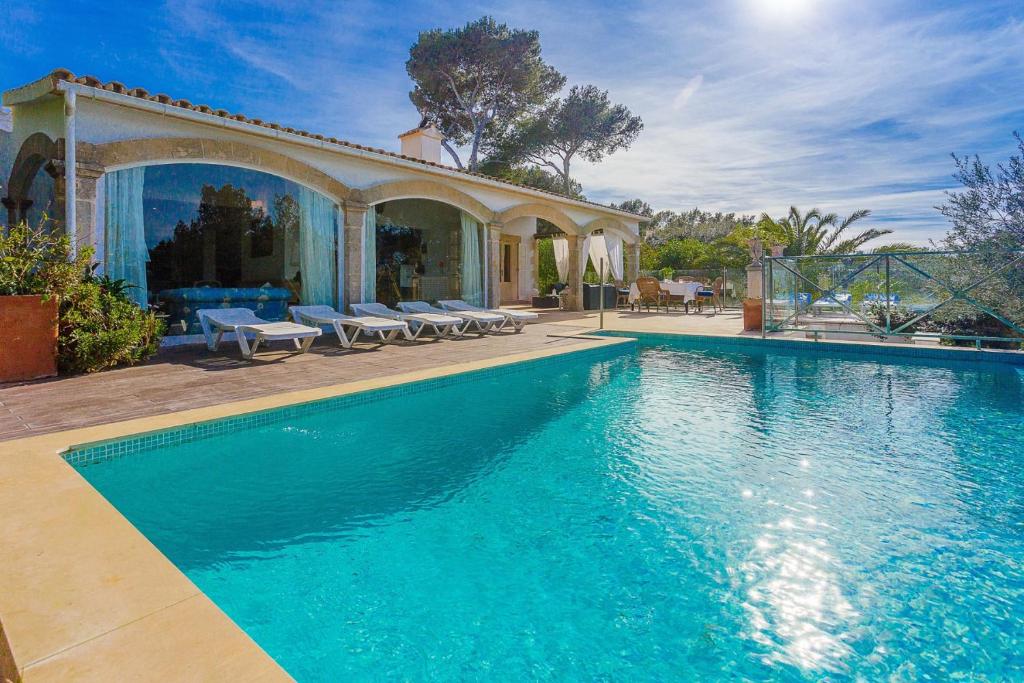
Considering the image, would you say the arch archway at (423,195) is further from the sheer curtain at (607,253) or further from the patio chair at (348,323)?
the sheer curtain at (607,253)

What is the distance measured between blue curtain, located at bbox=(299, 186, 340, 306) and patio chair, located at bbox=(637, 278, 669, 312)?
9.83 meters

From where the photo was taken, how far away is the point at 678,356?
992 cm

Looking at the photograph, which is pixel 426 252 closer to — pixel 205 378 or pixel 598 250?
pixel 598 250

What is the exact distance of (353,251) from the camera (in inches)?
431

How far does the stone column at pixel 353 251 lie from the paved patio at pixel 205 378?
0.98 metres

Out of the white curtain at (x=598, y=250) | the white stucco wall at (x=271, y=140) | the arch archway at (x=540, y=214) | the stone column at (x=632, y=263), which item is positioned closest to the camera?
the white stucco wall at (x=271, y=140)

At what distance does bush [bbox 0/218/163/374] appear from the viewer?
19.8 ft

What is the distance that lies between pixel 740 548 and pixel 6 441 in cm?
485

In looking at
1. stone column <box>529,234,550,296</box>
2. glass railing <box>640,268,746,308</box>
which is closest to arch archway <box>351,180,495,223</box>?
stone column <box>529,234,550,296</box>

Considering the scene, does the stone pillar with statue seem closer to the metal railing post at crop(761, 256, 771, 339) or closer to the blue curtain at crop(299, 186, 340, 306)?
the metal railing post at crop(761, 256, 771, 339)

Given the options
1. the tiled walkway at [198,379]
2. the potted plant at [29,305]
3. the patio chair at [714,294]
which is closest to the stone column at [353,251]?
Answer: the tiled walkway at [198,379]

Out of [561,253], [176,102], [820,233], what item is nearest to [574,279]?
[561,253]

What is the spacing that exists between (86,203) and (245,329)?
8.41 ft

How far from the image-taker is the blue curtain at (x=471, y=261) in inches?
551
